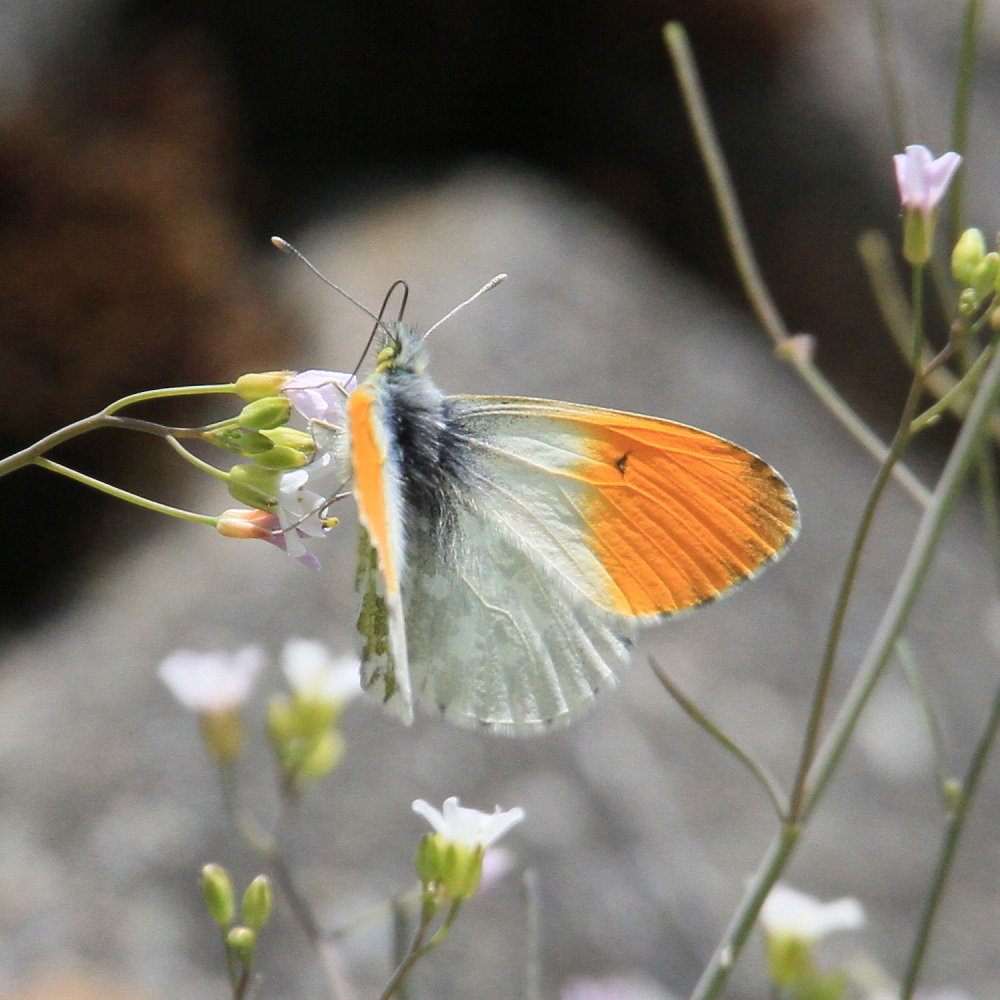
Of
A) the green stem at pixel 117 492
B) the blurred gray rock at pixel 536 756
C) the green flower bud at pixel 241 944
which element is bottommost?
the blurred gray rock at pixel 536 756

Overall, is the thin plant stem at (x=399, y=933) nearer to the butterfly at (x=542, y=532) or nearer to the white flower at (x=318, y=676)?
the butterfly at (x=542, y=532)

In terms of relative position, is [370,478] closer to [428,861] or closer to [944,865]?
[428,861]

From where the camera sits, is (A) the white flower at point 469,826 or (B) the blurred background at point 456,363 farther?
(B) the blurred background at point 456,363

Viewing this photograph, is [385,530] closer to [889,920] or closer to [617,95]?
[889,920]

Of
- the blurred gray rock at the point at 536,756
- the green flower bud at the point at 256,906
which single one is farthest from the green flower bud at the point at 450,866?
the blurred gray rock at the point at 536,756

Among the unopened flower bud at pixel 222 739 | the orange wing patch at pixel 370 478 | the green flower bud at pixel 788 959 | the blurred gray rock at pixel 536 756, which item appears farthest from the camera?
the blurred gray rock at pixel 536 756

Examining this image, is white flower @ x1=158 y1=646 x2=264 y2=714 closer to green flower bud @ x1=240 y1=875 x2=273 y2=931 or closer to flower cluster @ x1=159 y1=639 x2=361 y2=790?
flower cluster @ x1=159 y1=639 x2=361 y2=790

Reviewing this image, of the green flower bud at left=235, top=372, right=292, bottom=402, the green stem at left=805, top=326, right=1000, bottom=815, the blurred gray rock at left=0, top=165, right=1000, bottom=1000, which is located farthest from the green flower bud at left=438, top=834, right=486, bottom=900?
the blurred gray rock at left=0, top=165, right=1000, bottom=1000
